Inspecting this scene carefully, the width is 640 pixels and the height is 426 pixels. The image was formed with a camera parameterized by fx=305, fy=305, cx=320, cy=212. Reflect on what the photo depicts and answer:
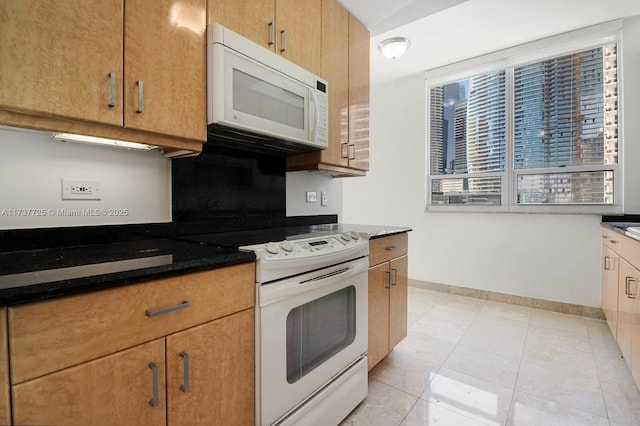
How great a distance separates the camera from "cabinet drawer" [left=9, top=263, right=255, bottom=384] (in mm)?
693

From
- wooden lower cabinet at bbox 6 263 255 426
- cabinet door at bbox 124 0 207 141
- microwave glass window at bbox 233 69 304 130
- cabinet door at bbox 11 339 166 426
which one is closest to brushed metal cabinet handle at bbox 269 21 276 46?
microwave glass window at bbox 233 69 304 130

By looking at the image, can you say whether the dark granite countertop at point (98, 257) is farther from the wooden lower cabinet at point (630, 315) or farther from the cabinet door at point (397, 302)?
the wooden lower cabinet at point (630, 315)

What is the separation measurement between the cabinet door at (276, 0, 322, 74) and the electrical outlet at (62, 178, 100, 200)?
1.11 metres

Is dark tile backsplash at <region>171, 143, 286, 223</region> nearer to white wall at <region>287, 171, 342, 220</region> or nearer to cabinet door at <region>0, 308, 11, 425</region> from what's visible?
white wall at <region>287, 171, 342, 220</region>

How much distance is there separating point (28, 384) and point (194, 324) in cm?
40

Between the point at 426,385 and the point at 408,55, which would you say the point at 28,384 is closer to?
the point at 426,385

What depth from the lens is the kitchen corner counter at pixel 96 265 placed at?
0.71 m

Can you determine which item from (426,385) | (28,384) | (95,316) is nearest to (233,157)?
(95,316)

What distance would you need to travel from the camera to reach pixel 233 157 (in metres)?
1.87

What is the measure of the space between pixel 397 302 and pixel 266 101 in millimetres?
1584

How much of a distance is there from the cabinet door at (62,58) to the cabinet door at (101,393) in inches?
30.4

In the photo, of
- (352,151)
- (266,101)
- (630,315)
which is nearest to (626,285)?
(630,315)

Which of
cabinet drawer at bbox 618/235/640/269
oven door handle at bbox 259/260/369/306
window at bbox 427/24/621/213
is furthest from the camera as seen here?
window at bbox 427/24/621/213

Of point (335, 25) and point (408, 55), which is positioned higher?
point (408, 55)
